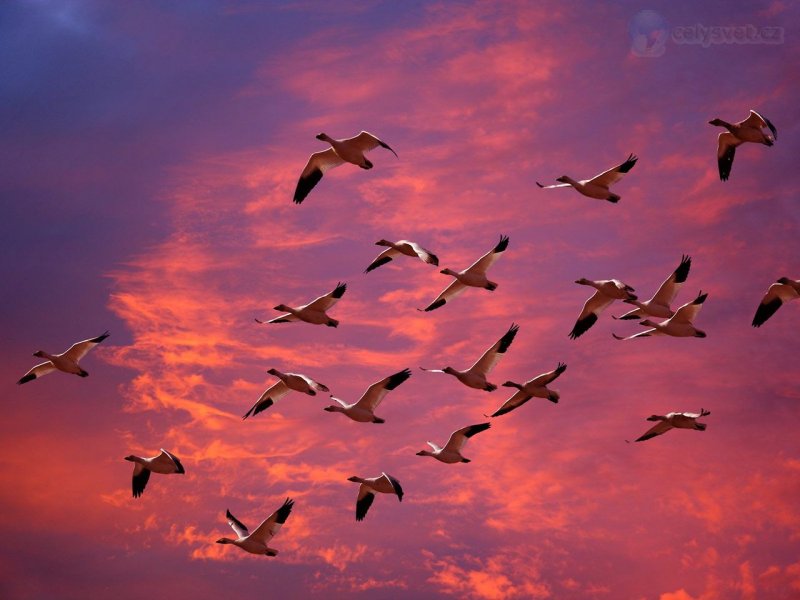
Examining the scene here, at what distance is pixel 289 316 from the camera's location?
112ft

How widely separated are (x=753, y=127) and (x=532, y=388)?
11221 mm

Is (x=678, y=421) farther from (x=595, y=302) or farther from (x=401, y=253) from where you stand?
(x=401, y=253)

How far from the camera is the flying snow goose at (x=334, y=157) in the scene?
32438 millimetres

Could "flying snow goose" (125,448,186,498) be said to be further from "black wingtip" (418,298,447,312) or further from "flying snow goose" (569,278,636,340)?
"flying snow goose" (569,278,636,340)

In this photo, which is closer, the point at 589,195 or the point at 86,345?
the point at 589,195

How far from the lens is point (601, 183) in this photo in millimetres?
32781

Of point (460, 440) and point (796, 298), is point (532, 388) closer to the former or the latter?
point (460, 440)

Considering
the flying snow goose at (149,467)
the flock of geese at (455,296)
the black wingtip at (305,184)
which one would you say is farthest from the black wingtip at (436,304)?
the flying snow goose at (149,467)

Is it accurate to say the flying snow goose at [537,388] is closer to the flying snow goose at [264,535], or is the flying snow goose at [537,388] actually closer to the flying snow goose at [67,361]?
the flying snow goose at [264,535]

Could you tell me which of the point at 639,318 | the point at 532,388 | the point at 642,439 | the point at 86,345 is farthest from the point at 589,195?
the point at 86,345

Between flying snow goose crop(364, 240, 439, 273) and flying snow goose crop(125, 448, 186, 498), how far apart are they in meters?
9.25

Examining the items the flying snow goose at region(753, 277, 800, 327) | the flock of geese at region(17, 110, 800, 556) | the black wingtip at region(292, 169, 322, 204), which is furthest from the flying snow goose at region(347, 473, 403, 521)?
the flying snow goose at region(753, 277, 800, 327)

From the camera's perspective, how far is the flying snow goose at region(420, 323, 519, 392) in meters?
33.8

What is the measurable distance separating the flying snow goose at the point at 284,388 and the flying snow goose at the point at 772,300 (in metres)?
15.2
